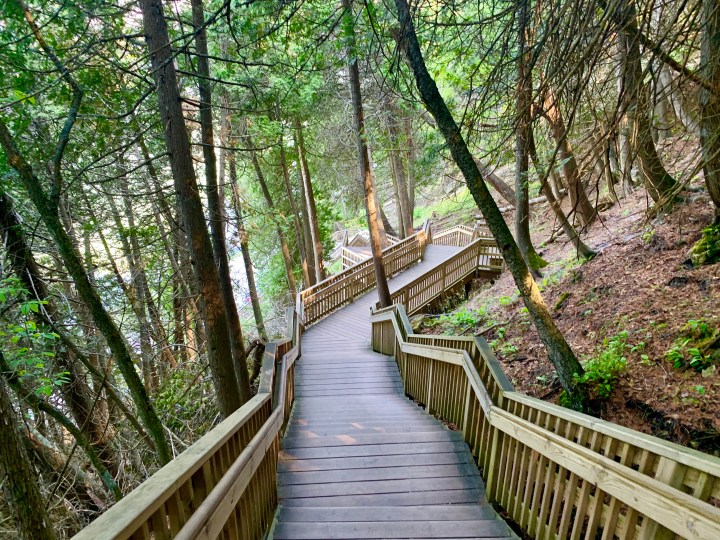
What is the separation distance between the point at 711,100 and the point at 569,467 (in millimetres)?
2459

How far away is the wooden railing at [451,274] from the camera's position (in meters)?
11.7

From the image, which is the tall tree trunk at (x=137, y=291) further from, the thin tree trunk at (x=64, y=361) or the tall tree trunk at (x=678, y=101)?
the tall tree trunk at (x=678, y=101)

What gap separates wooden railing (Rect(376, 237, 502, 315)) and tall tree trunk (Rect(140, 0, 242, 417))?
23.0ft

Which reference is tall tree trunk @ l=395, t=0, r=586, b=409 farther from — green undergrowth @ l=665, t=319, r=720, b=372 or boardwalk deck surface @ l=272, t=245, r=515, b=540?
boardwalk deck surface @ l=272, t=245, r=515, b=540

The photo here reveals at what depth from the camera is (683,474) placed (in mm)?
1612

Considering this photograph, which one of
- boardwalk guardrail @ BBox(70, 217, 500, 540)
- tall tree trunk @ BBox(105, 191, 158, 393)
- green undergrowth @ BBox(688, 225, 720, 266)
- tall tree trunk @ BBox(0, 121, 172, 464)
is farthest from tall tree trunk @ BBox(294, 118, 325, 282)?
green undergrowth @ BBox(688, 225, 720, 266)

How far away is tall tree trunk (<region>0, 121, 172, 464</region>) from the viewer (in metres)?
3.45

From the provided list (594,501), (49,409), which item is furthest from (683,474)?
(49,409)

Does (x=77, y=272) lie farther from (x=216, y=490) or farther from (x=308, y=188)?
(x=308, y=188)

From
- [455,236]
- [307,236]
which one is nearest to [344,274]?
[307,236]

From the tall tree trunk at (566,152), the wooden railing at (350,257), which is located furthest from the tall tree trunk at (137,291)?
the wooden railing at (350,257)

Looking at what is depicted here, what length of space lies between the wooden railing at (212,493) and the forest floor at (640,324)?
3.27 m

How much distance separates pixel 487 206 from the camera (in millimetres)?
3938

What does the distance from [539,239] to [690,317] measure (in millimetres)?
9679
